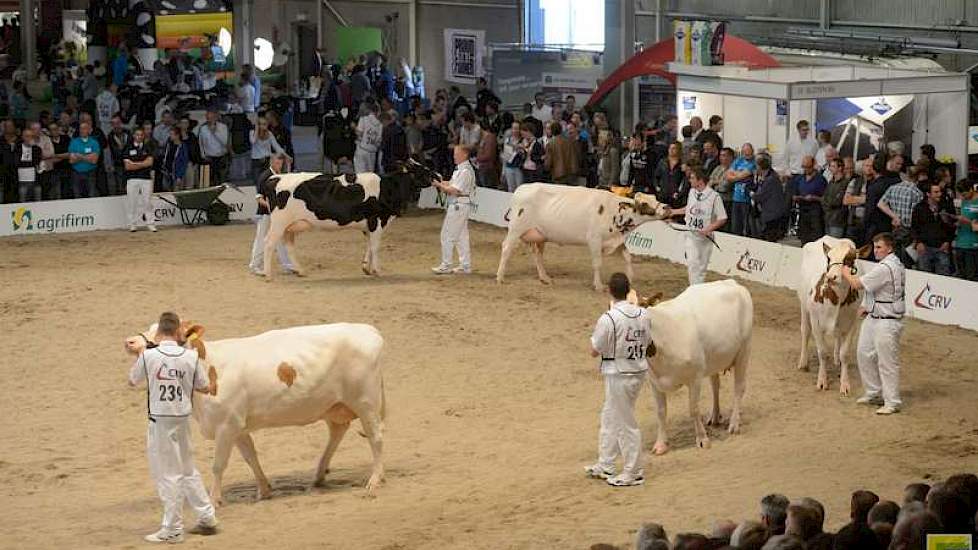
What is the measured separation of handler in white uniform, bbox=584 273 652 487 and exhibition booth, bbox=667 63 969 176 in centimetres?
1056

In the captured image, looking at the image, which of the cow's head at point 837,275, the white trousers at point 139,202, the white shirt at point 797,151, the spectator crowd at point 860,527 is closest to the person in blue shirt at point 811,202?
the white shirt at point 797,151

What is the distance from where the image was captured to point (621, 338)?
38.8ft

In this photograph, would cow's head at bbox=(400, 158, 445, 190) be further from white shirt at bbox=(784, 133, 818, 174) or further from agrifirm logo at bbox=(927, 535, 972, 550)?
agrifirm logo at bbox=(927, 535, 972, 550)

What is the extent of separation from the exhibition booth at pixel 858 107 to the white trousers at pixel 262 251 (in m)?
7.15

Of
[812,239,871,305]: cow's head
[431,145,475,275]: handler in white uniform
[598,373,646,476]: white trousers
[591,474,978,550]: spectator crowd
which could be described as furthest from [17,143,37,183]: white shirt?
[591,474,978,550]: spectator crowd

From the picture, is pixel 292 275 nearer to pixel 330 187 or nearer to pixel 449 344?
pixel 330 187

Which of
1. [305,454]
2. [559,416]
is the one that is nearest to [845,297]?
[559,416]

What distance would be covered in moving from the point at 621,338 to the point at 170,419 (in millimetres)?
3585

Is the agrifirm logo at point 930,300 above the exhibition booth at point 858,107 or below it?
below

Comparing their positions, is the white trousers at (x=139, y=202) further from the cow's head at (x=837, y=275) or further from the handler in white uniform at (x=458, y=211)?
the cow's head at (x=837, y=275)

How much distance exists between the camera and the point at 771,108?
23875 mm

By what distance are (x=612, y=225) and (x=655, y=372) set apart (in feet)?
24.2

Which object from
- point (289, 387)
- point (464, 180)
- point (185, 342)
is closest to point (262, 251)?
point (464, 180)

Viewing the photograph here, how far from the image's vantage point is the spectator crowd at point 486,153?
1939 centimetres
